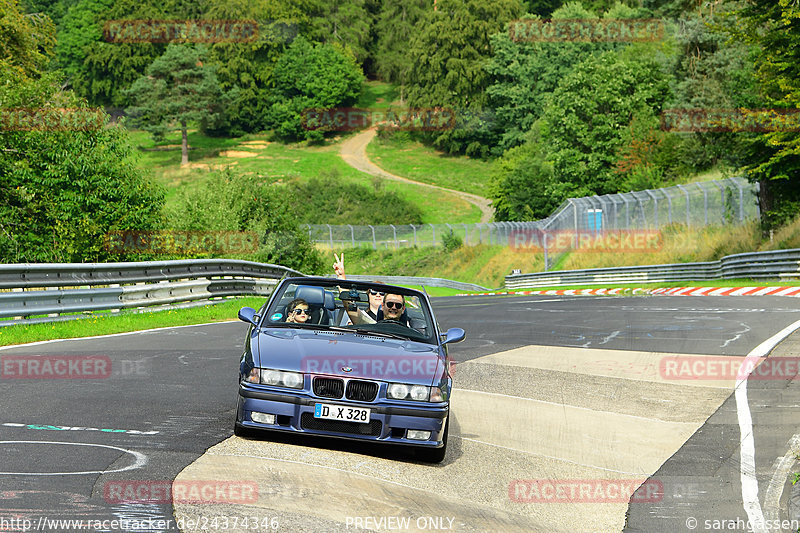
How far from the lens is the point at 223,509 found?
5.17 m

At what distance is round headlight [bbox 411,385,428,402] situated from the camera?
23.0 ft

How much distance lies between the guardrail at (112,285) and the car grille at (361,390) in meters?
9.55

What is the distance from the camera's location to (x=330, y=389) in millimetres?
6883

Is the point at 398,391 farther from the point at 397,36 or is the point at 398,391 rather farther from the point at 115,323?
the point at 397,36

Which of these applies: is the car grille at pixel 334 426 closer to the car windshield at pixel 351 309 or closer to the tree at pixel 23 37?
the car windshield at pixel 351 309

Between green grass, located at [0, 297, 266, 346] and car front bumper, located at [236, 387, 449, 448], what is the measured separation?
783cm

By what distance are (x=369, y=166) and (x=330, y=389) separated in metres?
104

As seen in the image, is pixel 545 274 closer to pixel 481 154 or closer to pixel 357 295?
pixel 357 295

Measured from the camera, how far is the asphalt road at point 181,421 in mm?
5551

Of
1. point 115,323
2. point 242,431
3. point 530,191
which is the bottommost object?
point 530,191

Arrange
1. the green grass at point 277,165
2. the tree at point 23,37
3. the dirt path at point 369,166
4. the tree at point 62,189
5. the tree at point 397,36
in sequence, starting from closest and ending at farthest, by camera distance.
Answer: the tree at point 62,189
the tree at point 23,37
the green grass at point 277,165
the dirt path at point 369,166
the tree at point 397,36

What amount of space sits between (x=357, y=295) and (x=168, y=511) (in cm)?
380

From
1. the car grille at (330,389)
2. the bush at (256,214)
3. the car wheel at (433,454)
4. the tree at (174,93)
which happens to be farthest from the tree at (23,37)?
the tree at (174,93)

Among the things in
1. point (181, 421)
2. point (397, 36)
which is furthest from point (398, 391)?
point (397, 36)
